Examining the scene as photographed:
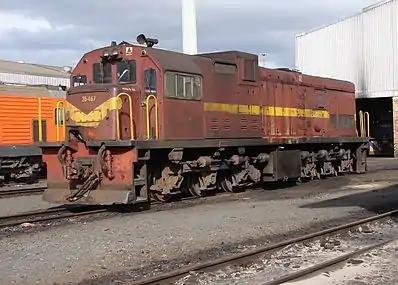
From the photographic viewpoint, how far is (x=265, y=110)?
16.8m

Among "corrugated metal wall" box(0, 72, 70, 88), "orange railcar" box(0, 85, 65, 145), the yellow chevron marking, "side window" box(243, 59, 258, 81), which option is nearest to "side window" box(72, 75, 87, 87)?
the yellow chevron marking

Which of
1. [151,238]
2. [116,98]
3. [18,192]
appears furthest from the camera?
[18,192]

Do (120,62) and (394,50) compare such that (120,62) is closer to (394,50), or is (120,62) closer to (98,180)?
(98,180)

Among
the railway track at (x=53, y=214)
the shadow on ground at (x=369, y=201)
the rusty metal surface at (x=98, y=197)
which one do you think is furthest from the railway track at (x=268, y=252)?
the railway track at (x=53, y=214)

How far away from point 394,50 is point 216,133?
24660 millimetres

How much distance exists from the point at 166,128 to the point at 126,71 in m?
1.60

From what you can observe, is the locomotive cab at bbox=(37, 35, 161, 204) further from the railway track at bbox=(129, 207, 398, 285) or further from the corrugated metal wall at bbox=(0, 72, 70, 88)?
the corrugated metal wall at bbox=(0, 72, 70, 88)

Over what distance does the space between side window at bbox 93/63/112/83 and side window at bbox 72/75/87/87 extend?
13.1 inches

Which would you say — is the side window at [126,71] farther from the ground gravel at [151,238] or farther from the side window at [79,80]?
the ground gravel at [151,238]

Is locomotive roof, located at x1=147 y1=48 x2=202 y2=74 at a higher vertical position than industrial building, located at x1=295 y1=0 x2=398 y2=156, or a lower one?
lower

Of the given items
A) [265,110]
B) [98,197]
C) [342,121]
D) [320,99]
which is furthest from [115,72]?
[342,121]

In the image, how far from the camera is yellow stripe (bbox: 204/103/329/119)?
1475 centimetres

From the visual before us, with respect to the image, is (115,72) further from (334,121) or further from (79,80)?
(334,121)

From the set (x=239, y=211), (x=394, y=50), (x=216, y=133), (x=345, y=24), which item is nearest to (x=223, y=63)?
(x=216, y=133)
